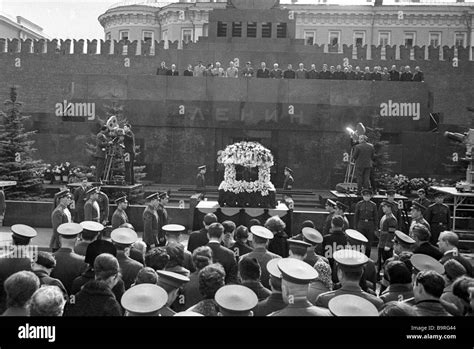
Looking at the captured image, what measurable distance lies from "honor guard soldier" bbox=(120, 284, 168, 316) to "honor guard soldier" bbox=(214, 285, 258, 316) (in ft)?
1.47

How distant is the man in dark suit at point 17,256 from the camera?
17.1ft

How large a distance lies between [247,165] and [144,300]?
32.9 feet

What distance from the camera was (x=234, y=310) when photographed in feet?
12.3

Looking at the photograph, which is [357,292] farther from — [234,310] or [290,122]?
[290,122]

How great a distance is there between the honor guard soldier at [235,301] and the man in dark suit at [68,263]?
2.33 metres

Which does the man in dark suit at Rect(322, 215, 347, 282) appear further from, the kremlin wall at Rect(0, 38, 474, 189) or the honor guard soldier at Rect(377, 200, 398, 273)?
the kremlin wall at Rect(0, 38, 474, 189)

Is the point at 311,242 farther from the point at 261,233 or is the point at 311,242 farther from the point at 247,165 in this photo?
the point at 247,165

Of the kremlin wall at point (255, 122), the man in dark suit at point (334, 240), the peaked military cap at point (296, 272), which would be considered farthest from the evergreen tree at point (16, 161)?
the peaked military cap at point (296, 272)

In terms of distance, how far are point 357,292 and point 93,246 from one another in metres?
3.03

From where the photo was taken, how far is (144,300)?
3.90 m

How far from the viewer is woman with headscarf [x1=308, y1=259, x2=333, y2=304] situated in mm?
5101

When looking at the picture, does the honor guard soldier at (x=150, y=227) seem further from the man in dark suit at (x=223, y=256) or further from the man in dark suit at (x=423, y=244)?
the man in dark suit at (x=423, y=244)

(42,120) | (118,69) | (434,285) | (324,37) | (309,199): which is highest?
(324,37)
